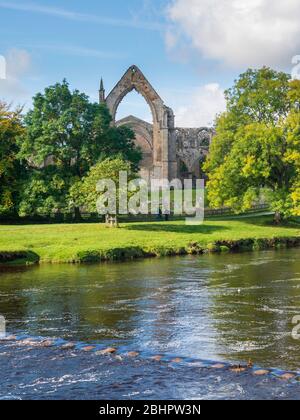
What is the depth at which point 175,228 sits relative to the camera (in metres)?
50.2

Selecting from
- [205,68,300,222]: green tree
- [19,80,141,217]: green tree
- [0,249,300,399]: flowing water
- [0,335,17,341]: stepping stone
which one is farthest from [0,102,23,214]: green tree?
[0,335,17,341]: stepping stone

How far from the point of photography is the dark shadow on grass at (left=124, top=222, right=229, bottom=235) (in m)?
49.2

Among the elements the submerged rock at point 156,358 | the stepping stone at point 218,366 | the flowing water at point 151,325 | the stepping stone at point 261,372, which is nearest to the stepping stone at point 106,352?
the flowing water at point 151,325

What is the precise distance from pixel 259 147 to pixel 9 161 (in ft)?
75.4

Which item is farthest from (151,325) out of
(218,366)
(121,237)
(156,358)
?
(121,237)

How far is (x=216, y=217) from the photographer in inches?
2438

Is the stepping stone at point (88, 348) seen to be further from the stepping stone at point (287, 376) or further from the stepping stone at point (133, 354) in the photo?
the stepping stone at point (287, 376)

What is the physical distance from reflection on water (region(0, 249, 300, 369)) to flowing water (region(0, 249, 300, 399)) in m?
0.04

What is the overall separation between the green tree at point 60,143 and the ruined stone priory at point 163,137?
29.5 metres

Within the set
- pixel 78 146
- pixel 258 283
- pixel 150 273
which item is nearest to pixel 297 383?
pixel 258 283

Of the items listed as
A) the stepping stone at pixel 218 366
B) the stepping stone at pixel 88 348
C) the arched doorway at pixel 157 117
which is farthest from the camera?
the arched doorway at pixel 157 117

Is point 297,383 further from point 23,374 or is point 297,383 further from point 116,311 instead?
point 116,311

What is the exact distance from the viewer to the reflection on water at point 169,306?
18375 mm
